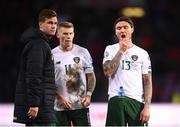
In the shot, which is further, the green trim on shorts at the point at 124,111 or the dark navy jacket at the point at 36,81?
the green trim on shorts at the point at 124,111

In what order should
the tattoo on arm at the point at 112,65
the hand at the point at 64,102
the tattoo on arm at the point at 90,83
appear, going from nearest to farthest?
the tattoo on arm at the point at 112,65 → the hand at the point at 64,102 → the tattoo on arm at the point at 90,83

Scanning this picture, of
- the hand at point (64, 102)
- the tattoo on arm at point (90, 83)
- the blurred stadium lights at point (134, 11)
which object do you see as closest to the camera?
the hand at point (64, 102)

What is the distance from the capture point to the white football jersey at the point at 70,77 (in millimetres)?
7656

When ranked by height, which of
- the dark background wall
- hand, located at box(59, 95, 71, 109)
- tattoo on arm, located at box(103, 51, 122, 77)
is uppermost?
the dark background wall

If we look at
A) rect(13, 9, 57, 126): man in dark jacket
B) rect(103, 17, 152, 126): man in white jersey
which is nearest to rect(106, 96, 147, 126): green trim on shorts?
rect(103, 17, 152, 126): man in white jersey

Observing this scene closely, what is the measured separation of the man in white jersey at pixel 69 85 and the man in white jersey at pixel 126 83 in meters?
0.38

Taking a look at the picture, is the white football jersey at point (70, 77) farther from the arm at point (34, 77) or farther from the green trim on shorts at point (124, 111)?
the arm at point (34, 77)

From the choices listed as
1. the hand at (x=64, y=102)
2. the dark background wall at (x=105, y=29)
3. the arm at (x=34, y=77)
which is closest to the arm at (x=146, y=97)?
the hand at (x=64, y=102)

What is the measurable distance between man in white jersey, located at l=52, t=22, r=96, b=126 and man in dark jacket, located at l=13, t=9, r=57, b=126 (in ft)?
2.01

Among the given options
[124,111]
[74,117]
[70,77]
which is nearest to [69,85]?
[70,77]

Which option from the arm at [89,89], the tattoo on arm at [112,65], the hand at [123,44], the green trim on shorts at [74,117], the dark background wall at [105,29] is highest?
the dark background wall at [105,29]

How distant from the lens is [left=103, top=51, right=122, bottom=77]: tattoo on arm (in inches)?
287

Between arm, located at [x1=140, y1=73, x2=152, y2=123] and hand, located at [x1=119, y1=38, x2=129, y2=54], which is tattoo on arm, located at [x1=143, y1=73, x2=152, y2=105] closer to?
arm, located at [x1=140, y1=73, x2=152, y2=123]

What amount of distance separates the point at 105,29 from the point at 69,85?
7.64 m
